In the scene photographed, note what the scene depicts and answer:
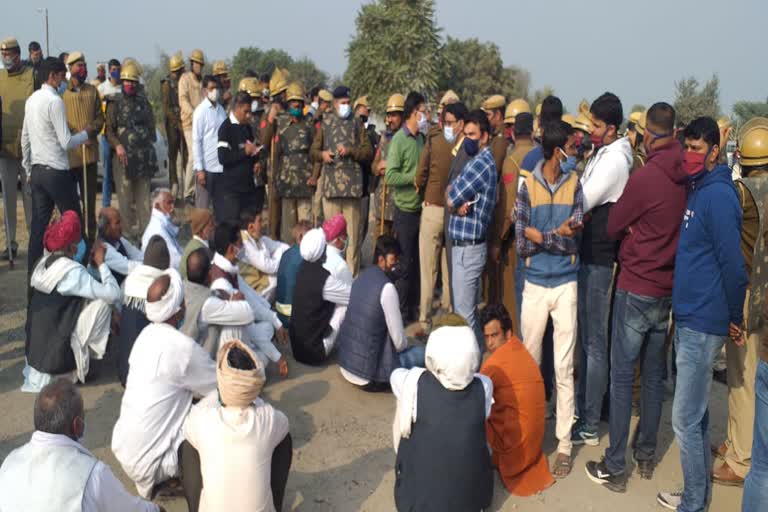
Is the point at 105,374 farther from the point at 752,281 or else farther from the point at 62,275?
the point at 752,281

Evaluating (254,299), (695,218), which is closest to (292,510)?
(254,299)

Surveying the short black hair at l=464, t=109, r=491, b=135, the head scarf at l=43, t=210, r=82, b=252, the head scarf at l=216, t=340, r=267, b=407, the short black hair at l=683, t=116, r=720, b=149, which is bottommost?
the head scarf at l=216, t=340, r=267, b=407

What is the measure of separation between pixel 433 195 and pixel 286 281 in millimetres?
1561

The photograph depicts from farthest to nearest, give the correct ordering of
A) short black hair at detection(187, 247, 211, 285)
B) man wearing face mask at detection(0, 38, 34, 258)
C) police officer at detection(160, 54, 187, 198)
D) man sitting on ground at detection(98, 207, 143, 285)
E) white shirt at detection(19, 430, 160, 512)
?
police officer at detection(160, 54, 187, 198) → man wearing face mask at detection(0, 38, 34, 258) → man sitting on ground at detection(98, 207, 143, 285) → short black hair at detection(187, 247, 211, 285) → white shirt at detection(19, 430, 160, 512)

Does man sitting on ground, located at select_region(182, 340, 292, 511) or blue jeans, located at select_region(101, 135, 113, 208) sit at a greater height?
blue jeans, located at select_region(101, 135, 113, 208)

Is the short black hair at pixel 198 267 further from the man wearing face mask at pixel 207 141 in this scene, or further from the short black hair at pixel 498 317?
the man wearing face mask at pixel 207 141

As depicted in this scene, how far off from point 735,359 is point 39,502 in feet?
12.9

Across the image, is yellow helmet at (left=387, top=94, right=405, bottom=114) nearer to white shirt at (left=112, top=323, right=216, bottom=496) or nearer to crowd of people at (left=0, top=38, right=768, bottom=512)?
crowd of people at (left=0, top=38, right=768, bottom=512)

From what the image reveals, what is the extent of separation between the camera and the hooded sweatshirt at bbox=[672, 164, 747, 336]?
3.60m

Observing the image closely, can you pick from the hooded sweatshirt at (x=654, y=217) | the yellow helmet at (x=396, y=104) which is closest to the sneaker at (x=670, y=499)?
the hooded sweatshirt at (x=654, y=217)

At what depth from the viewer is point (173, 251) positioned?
637cm

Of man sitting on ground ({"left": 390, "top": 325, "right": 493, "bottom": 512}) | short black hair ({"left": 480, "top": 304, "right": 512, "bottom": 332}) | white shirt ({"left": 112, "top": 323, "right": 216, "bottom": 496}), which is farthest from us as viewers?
short black hair ({"left": 480, "top": 304, "right": 512, "bottom": 332})

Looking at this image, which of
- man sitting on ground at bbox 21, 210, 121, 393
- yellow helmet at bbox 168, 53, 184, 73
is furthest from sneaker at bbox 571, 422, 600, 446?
yellow helmet at bbox 168, 53, 184, 73

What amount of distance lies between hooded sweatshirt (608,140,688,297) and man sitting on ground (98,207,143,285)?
12.6 ft
